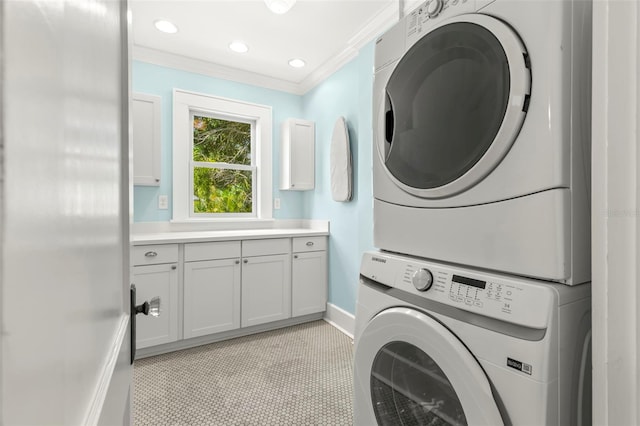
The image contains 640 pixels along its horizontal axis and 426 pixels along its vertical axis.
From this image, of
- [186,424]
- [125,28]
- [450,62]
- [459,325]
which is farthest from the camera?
[186,424]

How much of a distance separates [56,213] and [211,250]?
2472mm

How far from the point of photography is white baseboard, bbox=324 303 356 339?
111 inches

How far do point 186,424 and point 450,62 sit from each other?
204 cm

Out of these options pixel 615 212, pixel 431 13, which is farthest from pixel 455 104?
pixel 615 212

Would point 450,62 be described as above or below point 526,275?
above

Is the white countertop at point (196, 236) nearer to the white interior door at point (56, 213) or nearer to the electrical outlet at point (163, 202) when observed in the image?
the electrical outlet at point (163, 202)

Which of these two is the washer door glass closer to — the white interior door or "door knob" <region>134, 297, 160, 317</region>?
"door knob" <region>134, 297, 160, 317</region>

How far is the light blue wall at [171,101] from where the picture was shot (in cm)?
284

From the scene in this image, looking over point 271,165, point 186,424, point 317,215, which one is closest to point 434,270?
point 186,424

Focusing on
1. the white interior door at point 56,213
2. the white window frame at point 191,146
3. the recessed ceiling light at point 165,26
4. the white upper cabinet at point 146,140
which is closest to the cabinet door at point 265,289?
the white window frame at point 191,146

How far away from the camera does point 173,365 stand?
2.28 meters

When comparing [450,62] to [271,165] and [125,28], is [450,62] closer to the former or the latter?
[125,28]

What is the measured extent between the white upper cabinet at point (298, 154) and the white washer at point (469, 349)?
2308 mm

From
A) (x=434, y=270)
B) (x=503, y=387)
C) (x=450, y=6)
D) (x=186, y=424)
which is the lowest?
(x=186, y=424)
